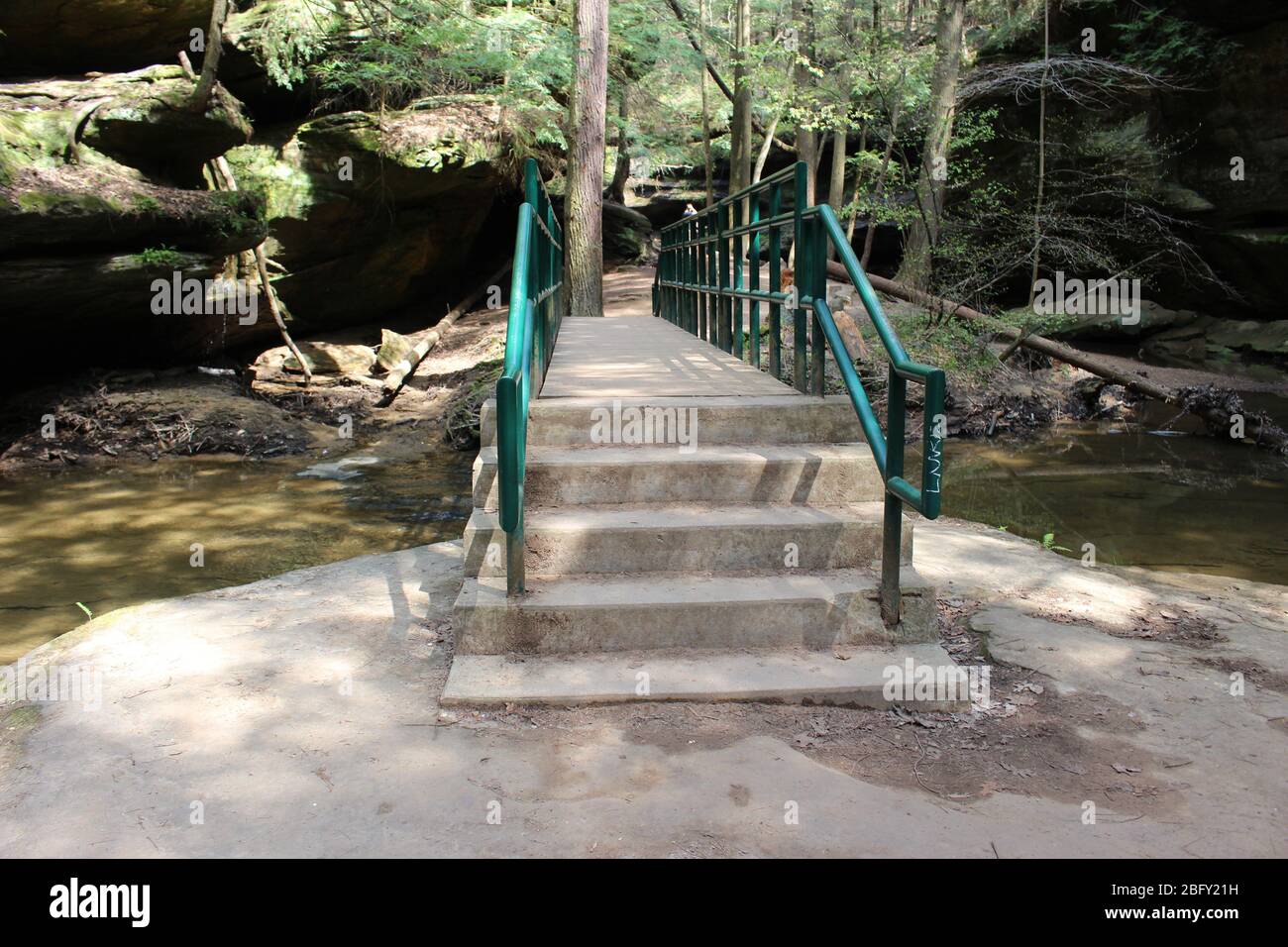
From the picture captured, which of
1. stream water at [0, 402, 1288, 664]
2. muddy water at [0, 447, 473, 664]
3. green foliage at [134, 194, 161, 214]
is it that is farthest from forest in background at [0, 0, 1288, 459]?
muddy water at [0, 447, 473, 664]

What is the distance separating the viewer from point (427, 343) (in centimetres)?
1589

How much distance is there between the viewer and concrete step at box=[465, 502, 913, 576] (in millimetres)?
3848

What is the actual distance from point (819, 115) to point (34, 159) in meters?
12.7

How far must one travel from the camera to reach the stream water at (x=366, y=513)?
6531mm

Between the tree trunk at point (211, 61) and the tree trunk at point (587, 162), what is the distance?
4.26 meters

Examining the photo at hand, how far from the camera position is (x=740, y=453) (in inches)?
173

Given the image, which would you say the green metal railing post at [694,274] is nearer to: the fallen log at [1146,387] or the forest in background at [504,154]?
the fallen log at [1146,387]

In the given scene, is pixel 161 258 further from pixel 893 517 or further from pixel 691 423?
pixel 893 517

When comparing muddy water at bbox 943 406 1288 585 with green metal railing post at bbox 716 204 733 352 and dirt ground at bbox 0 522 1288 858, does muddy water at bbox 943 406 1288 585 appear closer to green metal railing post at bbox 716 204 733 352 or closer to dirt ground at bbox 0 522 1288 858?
green metal railing post at bbox 716 204 733 352

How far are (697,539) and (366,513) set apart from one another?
218 inches

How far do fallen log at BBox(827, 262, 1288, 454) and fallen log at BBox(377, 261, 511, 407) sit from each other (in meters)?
6.90

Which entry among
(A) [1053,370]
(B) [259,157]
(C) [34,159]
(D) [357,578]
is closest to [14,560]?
(D) [357,578]

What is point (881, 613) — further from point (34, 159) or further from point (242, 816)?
point (34, 159)

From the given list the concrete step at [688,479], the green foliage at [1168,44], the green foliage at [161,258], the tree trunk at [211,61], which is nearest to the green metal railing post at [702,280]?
the concrete step at [688,479]
